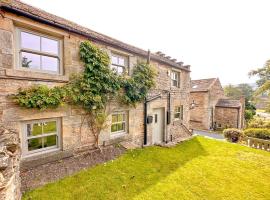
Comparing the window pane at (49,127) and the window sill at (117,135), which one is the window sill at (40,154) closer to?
the window pane at (49,127)

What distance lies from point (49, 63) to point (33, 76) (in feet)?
2.91

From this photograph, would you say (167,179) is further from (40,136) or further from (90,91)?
(40,136)

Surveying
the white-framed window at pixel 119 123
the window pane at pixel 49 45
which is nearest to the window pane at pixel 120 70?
the white-framed window at pixel 119 123

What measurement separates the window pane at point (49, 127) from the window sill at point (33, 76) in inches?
67.3

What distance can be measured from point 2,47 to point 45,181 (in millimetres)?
4497

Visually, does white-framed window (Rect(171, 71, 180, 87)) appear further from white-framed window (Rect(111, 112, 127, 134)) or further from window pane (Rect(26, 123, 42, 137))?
window pane (Rect(26, 123, 42, 137))

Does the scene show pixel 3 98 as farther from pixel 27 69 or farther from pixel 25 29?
pixel 25 29

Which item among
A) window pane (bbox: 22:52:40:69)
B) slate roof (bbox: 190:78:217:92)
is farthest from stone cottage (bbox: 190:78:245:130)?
window pane (bbox: 22:52:40:69)

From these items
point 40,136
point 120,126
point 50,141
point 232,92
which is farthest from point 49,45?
point 232,92

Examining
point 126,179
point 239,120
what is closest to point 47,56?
point 126,179

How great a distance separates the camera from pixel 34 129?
518 centimetres

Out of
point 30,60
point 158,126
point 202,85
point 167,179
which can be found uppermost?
point 202,85

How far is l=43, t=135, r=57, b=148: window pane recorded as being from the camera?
18.2 ft

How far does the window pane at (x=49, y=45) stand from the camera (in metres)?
5.34
